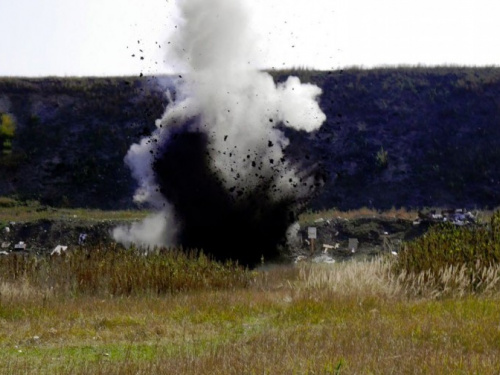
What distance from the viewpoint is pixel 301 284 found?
42.0ft

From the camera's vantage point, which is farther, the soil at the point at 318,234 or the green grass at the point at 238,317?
the soil at the point at 318,234

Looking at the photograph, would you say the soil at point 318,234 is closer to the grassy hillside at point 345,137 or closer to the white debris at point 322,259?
the white debris at point 322,259

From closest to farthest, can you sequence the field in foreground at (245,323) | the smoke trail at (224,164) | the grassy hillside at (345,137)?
the field in foreground at (245,323), the smoke trail at (224,164), the grassy hillside at (345,137)

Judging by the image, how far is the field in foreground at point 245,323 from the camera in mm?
6824

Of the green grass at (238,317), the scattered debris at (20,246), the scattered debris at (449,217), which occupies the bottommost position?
the scattered debris at (20,246)

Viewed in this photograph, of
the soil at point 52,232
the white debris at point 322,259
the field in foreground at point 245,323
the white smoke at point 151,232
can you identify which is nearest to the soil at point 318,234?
the soil at point 52,232

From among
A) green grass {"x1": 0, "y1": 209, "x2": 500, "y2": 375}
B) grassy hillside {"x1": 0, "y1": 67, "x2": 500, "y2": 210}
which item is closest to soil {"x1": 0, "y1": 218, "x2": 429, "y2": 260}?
green grass {"x1": 0, "y1": 209, "x2": 500, "y2": 375}

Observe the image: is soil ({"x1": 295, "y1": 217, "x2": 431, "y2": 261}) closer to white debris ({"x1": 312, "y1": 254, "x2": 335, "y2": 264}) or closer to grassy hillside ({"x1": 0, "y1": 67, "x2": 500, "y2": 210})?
white debris ({"x1": 312, "y1": 254, "x2": 335, "y2": 264})

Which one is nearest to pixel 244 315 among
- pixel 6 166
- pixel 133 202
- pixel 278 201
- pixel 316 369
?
pixel 316 369

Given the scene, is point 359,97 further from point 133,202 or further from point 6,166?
point 6,166

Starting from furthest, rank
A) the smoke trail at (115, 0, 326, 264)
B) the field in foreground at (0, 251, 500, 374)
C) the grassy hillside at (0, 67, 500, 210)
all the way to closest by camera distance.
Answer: the grassy hillside at (0, 67, 500, 210), the smoke trail at (115, 0, 326, 264), the field in foreground at (0, 251, 500, 374)

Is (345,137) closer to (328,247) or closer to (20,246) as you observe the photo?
(328,247)

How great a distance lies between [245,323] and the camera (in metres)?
10.2

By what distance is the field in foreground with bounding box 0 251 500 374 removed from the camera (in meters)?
6.82
